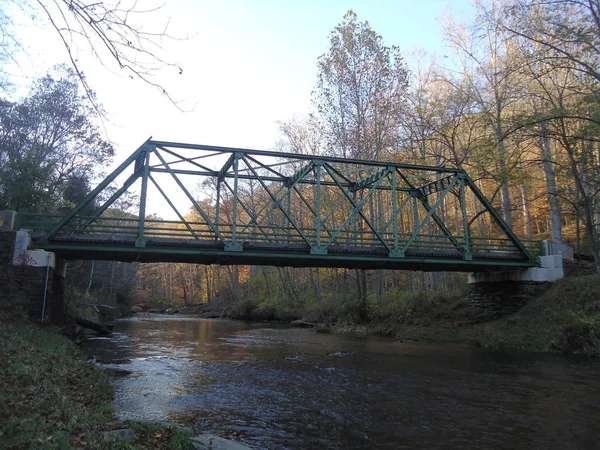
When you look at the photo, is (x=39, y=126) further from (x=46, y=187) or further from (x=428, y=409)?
(x=428, y=409)

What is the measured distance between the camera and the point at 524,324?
63.3ft

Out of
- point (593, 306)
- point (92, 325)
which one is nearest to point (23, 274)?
point (92, 325)

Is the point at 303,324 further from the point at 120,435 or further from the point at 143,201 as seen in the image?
the point at 120,435

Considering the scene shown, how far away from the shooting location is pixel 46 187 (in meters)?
26.5

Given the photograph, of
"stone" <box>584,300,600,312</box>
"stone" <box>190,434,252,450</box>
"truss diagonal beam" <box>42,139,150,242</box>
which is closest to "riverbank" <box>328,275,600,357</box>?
"stone" <box>584,300,600,312</box>

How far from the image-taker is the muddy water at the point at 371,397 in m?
7.17

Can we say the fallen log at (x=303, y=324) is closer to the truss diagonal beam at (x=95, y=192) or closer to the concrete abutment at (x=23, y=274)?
the truss diagonal beam at (x=95, y=192)

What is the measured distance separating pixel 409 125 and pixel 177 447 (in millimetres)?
25565

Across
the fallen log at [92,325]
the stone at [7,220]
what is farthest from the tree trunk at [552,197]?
the fallen log at [92,325]

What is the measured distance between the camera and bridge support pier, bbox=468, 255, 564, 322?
2111cm

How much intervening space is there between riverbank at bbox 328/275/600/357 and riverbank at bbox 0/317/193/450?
16.0 meters

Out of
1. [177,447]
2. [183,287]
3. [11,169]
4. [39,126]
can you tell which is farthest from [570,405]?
[183,287]

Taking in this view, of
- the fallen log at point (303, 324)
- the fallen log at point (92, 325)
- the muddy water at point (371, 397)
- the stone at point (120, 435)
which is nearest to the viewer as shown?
the stone at point (120, 435)

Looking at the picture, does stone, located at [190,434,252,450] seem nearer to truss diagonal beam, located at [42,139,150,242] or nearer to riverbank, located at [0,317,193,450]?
riverbank, located at [0,317,193,450]
